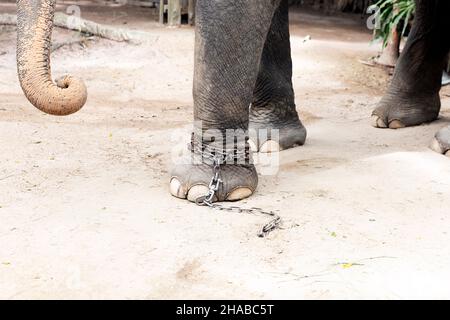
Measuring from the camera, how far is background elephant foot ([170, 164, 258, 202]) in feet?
A: 9.29

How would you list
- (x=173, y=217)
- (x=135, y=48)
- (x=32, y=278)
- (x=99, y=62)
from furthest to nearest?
1. (x=135, y=48)
2. (x=99, y=62)
3. (x=173, y=217)
4. (x=32, y=278)

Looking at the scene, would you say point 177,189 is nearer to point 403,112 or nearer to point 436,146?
point 436,146

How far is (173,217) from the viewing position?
2.64 meters

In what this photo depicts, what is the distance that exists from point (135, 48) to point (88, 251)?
4.62m

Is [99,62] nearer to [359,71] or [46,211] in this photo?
[359,71]

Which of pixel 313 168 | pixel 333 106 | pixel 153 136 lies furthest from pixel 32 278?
pixel 333 106

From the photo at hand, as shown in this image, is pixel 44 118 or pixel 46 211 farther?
pixel 44 118

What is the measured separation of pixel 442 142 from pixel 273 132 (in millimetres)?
755

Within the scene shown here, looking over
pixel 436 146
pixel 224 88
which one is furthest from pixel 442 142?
pixel 224 88

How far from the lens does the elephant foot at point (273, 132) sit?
3.57 meters

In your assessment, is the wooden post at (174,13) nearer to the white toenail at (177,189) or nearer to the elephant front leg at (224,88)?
the elephant front leg at (224,88)

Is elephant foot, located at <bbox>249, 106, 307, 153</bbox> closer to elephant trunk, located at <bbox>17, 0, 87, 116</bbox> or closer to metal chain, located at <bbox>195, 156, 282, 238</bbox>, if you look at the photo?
metal chain, located at <bbox>195, 156, 282, 238</bbox>

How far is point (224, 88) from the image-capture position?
2.77 metres

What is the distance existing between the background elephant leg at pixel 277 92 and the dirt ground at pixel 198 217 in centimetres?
11
